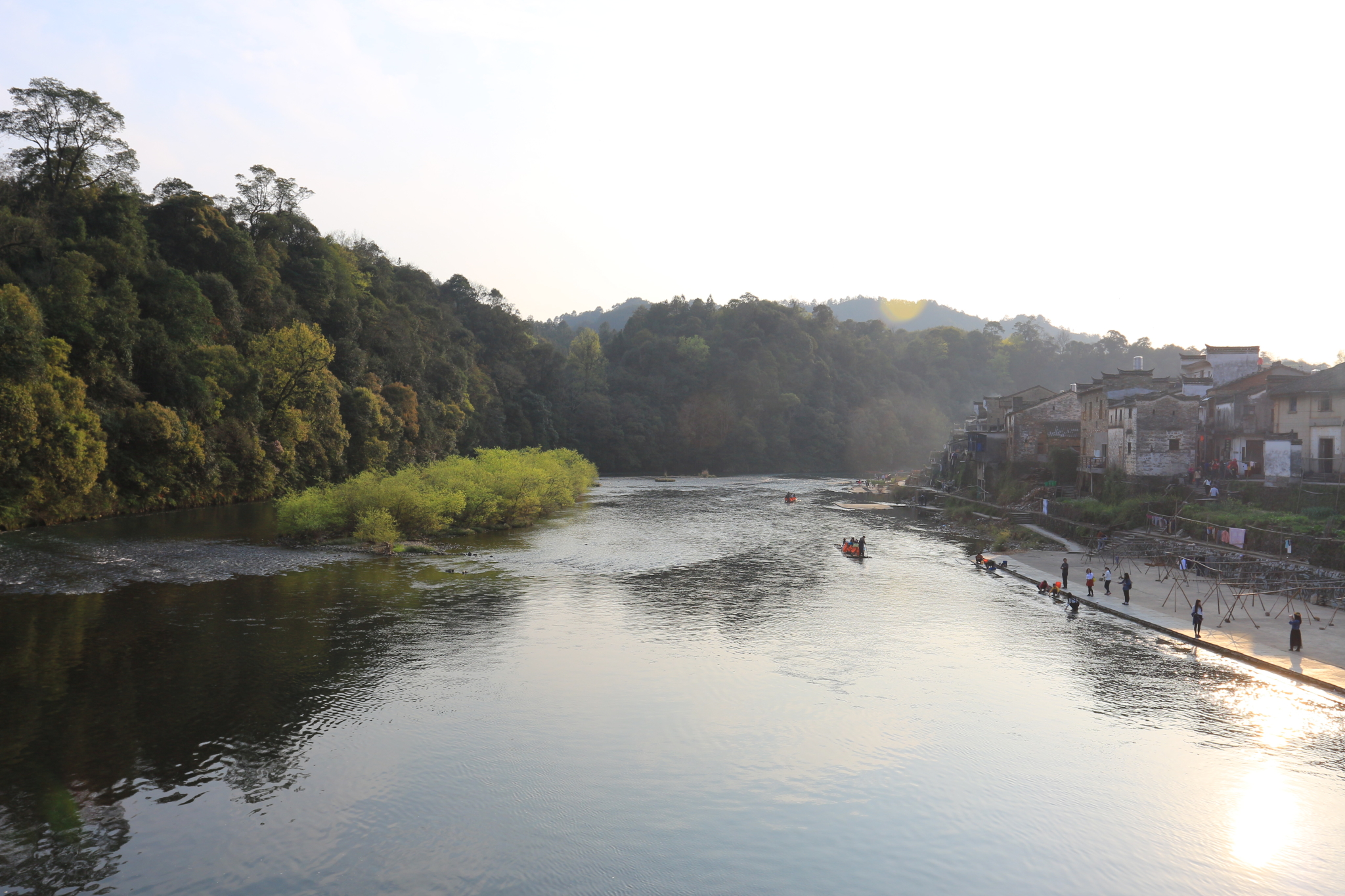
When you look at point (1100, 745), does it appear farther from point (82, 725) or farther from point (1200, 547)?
point (1200, 547)

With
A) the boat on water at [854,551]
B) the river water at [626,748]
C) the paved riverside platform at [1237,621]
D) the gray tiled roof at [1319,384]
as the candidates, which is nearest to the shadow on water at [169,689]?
the river water at [626,748]

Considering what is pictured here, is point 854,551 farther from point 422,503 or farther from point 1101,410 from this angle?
point 1101,410

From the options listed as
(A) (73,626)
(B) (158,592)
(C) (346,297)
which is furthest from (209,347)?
(A) (73,626)

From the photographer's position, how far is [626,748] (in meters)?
19.2

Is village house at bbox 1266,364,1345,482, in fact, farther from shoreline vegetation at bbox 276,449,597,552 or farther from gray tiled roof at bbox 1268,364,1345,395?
shoreline vegetation at bbox 276,449,597,552

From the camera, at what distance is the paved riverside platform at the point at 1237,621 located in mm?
24406

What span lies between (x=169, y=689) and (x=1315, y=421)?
55880 mm

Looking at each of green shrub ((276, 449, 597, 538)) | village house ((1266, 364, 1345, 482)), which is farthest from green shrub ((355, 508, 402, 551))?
village house ((1266, 364, 1345, 482))

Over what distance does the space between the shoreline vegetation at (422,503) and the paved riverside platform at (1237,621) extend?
34607 mm

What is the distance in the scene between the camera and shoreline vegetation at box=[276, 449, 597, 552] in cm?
4700

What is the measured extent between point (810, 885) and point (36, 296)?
5102cm

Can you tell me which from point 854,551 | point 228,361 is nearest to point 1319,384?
point 854,551

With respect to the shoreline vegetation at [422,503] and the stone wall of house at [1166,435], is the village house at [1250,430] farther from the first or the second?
the shoreline vegetation at [422,503]

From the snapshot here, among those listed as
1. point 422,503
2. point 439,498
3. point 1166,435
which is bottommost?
point 422,503
